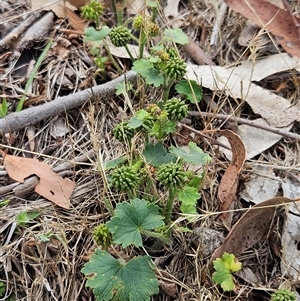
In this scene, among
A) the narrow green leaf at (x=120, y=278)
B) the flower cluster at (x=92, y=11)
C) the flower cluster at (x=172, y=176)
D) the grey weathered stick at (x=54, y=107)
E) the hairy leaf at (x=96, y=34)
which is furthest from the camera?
the flower cluster at (x=92, y=11)

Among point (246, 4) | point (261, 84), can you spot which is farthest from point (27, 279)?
point (246, 4)

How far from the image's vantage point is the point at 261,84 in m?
2.59

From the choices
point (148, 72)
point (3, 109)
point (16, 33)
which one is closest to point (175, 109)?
point (148, 72)

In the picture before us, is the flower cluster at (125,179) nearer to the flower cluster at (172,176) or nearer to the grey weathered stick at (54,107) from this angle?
the flower cluster at (172,176)

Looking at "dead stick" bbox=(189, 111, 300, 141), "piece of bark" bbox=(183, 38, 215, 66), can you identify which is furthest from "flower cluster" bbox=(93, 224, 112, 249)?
"piece of bark" bbox=(183, 38, 215, 66)

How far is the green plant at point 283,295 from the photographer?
1.85 metres

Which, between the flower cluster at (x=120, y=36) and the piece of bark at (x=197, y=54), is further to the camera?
the piece of bark at (x=197, y=54)

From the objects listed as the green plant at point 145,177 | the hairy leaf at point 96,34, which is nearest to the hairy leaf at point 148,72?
the green plant at point 145,177

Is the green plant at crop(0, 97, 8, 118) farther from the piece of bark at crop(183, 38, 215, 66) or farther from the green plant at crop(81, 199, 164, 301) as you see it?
the piece of bark at crop(183, 38, 215, 66)

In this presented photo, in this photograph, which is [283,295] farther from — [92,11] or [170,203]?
[92,11]

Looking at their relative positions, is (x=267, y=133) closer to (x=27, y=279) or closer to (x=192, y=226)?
(x=192, y=226)

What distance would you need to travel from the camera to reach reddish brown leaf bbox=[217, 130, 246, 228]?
215 cm

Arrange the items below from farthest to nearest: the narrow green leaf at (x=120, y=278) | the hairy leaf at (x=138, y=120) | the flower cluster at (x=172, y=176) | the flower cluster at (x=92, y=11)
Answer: the flower cluster at (x=92, y=11), the hairy leaf at (x=138, y=120), the flower cluster at (x=172, y=176), the narrow green leaf at (x=120, y=278)

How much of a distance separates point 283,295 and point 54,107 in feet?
4.17
